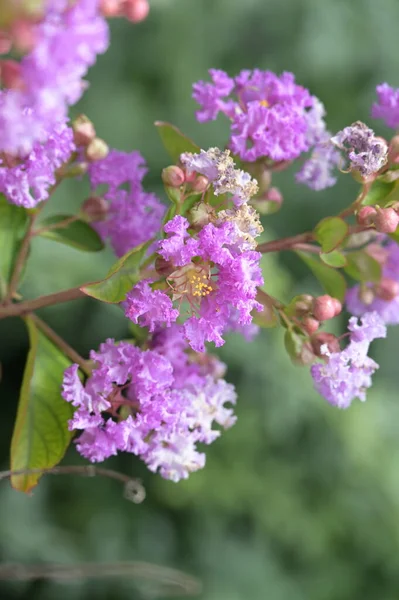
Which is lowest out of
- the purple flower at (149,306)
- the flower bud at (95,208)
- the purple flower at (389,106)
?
the purple flower at (149,306)

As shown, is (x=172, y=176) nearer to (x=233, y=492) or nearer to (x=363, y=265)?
(x=363, y=265)

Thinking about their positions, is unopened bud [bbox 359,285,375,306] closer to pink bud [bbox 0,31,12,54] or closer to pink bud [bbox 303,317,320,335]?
pink bud [bbox 303,317,320,335]

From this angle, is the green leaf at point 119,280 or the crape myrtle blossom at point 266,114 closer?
the green leaf at point 119,280

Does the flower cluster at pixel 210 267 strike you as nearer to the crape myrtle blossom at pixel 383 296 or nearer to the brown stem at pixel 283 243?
the brown stem at pixel 283 243

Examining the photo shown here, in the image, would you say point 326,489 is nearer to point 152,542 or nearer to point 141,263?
point 152,542

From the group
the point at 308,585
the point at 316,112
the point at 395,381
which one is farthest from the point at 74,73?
the point at 395,381

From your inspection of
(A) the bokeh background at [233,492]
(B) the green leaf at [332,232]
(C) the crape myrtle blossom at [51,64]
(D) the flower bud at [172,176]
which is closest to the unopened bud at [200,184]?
(D) the flower bud at [172,176]

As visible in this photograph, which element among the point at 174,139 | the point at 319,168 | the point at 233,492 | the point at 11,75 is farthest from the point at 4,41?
the point at 233,492
